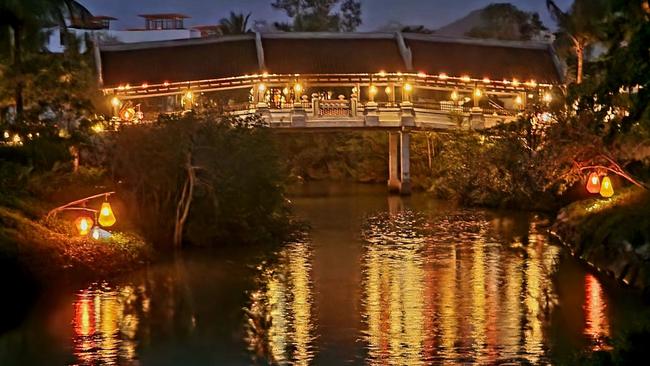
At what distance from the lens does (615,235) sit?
66.0ft

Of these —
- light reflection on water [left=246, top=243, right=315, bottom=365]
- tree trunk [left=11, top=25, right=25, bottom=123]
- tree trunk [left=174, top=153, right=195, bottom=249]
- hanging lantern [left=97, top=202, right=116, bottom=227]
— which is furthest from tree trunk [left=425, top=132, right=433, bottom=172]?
hanging lantern [left=97, top=202, right=116, bottom=227]

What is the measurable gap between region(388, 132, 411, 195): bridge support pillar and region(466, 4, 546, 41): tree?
1674cm

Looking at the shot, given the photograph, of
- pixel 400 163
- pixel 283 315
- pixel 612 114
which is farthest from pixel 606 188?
pixel 400 163

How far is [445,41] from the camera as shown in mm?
39625

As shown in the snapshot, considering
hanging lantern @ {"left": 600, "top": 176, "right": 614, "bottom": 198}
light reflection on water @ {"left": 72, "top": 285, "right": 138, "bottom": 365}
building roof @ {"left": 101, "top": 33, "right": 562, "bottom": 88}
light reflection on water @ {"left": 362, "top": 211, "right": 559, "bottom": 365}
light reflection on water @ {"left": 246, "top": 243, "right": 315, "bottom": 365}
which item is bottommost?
light reflection on water @ {"left": 362, "top": 211, "right": 559, "bottom": 365}

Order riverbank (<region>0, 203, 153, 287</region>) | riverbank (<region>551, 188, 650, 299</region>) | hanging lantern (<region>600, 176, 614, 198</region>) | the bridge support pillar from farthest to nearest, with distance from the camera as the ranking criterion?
the bridge support pillar
hanging lantern (<region>600, 176, 614, 198</region>)
riverbank (<region>551, 188, 650, 299</region>)
riverbank (<region>0, 203, 153, 287</region>)

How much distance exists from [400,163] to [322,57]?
643 cm

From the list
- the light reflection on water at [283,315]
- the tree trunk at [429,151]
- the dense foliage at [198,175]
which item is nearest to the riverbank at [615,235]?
the light reflection on water at [283,315]

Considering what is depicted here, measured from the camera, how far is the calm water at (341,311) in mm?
13742

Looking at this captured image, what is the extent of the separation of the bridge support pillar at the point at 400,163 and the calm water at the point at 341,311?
13.7 metres

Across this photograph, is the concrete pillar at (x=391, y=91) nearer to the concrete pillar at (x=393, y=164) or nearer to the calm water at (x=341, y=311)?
the concrete pillar at (x=393, y=164)

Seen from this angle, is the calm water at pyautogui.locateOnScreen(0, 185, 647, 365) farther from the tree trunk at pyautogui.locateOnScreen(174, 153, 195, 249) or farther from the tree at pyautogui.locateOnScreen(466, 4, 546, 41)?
the tree at pyautogui.locateOnScreen(466, 4, 546, 41)

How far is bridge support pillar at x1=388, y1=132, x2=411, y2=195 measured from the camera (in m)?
38.9

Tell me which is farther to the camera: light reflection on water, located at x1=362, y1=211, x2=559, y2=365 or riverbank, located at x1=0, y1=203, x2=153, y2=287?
riverbank, located at x1=0, y1=203, x2=153, y2=287
